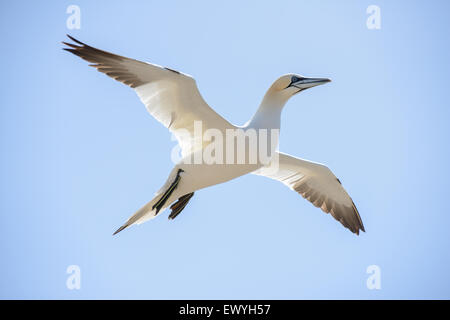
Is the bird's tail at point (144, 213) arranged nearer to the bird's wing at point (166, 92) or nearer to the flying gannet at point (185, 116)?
the flying gannet at point (185, 116)

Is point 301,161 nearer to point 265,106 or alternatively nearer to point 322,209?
point 322,209

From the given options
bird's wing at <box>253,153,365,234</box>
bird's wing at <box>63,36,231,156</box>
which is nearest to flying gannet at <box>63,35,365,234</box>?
bird's wing at <box>63,36,231,156</box>

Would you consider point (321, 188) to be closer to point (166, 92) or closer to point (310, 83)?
point (310, 83)

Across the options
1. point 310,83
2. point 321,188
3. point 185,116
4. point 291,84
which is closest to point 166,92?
point 185,116

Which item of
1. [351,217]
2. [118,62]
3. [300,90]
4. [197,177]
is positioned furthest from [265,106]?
[351,217]
